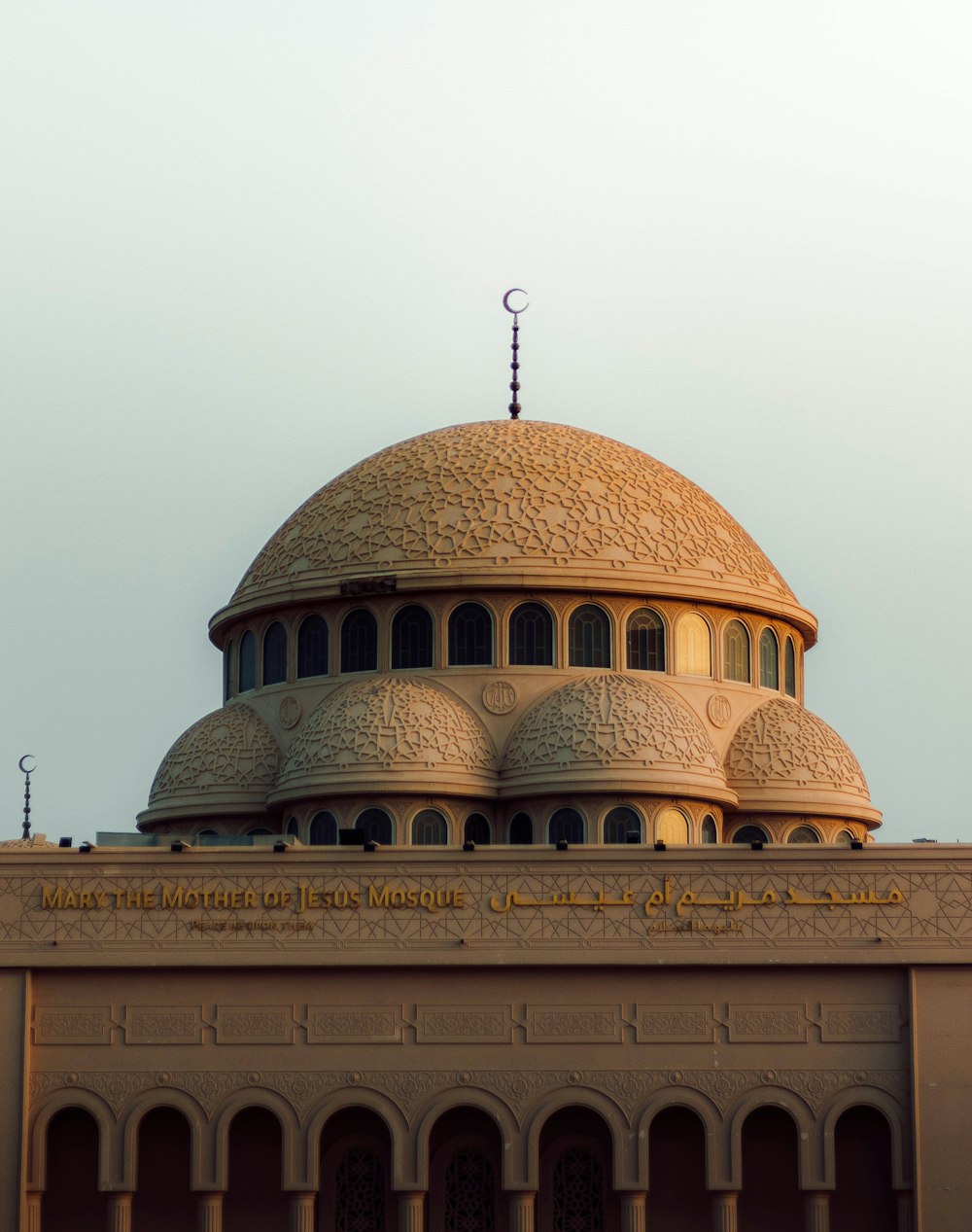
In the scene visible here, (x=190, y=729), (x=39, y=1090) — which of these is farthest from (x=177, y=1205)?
(x=190, y=729)

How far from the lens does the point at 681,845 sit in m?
31.7

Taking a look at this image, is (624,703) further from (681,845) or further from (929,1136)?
(929,1136)

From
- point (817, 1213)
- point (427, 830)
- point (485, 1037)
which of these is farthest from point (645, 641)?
point (817, 1213)

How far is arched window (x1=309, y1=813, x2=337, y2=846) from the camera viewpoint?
35.2 metres

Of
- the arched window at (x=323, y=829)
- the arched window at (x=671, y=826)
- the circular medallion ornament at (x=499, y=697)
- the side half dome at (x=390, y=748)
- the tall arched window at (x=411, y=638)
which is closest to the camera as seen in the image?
the arched window at (x=671, y=826)

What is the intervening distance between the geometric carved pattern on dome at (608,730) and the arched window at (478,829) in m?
0.83

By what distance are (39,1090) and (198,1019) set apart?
7.08ft

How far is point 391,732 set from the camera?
115ft

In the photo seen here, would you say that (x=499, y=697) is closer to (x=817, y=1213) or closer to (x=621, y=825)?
(x=621, y=825)

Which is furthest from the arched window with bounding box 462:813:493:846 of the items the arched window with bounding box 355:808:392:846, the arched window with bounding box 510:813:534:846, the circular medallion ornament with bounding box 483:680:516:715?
the circular medallion ornament with bounding box 483:680:516:715

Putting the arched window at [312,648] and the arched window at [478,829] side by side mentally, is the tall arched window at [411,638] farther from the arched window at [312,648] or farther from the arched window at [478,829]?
the arched window at [478,829]

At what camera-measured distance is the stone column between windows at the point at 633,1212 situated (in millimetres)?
31016

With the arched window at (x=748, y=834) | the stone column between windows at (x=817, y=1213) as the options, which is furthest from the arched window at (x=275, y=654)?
the stone column between windows at (x=817, y=1213)

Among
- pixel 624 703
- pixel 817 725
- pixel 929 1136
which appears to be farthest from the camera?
pixel 817 725
